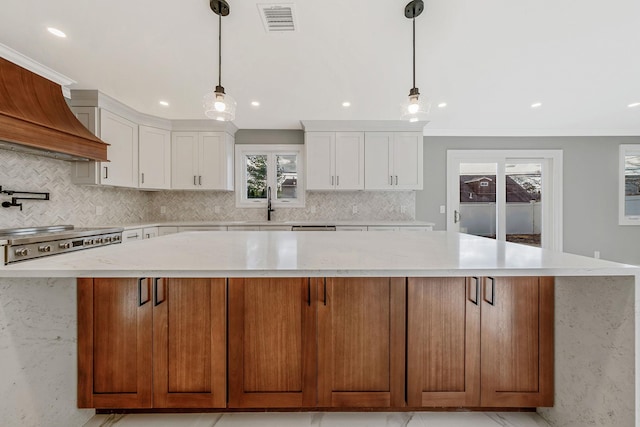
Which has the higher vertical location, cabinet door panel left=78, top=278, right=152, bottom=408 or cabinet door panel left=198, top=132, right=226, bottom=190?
cabinet door panel left=198, top=132, right=226, bottom=190

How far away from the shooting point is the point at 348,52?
2.17m

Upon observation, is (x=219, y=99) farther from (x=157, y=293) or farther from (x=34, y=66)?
(x=34, y=66)

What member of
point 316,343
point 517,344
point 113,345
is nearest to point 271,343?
point 316,343

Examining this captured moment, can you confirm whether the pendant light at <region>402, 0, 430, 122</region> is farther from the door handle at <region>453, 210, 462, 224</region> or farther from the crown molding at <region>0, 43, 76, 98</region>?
the crown molding at <region>0, 43, 76, 98</region>

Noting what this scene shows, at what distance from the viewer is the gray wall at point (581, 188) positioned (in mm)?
4441

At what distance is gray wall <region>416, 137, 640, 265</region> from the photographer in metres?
4.44

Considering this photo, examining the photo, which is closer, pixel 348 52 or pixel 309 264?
pixel 309 264

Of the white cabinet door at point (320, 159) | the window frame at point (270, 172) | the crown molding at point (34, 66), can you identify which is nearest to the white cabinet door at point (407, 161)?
the white cabinet door at point (320, 159)

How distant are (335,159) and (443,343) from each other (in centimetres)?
302

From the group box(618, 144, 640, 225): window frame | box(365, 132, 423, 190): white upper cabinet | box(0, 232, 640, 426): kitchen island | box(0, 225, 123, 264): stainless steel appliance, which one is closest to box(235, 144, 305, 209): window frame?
box(365, 132, 423, 190): white upper cabinet

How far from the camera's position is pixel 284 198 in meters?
4.41

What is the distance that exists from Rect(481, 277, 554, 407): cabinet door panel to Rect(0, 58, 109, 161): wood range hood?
11.0 feet

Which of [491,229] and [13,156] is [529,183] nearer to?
[491,229]

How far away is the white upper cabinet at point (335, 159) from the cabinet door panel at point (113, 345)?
9.47 feet
